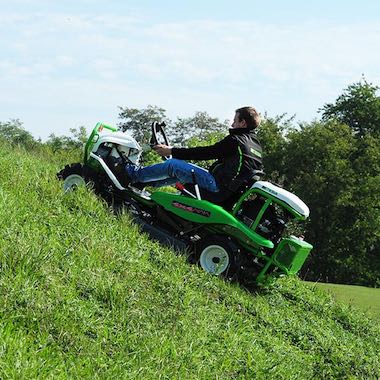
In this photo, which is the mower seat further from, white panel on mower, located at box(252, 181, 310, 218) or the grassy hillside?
the grassy hillside

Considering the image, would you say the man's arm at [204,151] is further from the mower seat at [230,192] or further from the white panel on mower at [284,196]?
the white panel on mower at [284,196]

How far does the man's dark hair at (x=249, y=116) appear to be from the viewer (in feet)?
26.3

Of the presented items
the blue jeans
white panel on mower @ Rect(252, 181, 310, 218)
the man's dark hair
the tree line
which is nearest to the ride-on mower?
white panel on mower @ Rect(252, 181, 310, 218)

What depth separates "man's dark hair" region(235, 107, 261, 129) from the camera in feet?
26.3

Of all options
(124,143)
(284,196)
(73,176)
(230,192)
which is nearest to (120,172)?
(124,143)

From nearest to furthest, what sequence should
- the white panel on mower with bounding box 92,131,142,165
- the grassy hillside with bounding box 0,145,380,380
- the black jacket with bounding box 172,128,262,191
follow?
1. the grassy hillside with bounding box 0,145,380,380
2. the black jacket with bounding box 172,128,262,191
3. the white panel on mower with bounding box 92,131,142,165

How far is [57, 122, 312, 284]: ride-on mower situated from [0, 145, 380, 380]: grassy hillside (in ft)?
1.22

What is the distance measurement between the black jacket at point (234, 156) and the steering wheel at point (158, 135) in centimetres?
61

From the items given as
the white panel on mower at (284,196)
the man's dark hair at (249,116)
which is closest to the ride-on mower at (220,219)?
the white panel on mower at (284,196)

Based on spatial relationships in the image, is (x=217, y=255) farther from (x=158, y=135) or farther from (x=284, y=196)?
(x=158, y=135)

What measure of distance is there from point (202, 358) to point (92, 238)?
5.93 feet

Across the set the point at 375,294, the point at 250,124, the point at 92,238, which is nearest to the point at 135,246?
the point at 92,238

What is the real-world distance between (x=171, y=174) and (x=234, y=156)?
0.86 m

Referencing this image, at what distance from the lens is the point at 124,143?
870 cm
